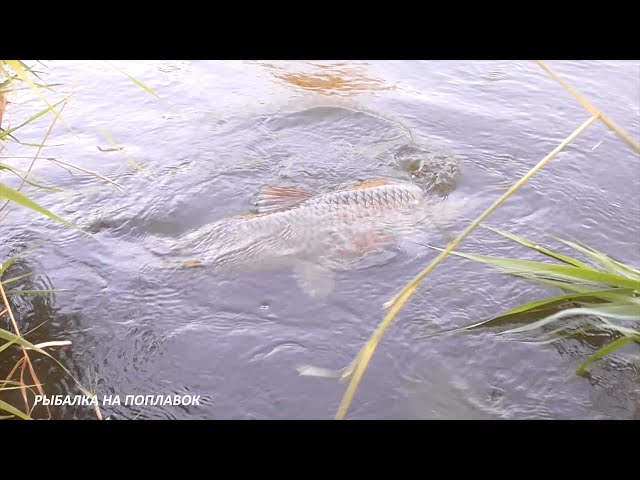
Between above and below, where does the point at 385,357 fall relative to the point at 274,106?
below

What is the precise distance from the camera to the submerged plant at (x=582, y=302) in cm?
204


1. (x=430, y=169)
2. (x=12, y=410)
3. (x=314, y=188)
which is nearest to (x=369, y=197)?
(x=314, y=188)

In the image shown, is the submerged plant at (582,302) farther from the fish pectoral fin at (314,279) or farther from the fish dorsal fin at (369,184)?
the fish dorsal fin at (369,184)

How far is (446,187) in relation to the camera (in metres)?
3.59

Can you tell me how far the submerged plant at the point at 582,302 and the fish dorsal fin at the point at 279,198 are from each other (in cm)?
124

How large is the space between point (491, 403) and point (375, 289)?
0.76 metres

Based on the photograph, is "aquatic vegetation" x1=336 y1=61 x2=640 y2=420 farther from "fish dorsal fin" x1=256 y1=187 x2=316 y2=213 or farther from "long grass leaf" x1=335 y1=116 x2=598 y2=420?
"fish dorsal fin" x1=256 y1=187 x2=316 y2=213

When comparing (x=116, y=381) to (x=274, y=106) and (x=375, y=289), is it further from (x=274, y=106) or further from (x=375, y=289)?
(x=274, y=106)

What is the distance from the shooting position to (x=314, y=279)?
9.31 feet

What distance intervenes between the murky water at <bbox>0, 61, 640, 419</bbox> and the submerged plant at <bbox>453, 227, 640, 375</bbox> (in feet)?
0.27

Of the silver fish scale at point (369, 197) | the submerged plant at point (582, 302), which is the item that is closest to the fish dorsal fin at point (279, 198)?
the silver fish scale at point (369, 197)

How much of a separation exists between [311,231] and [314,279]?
1.12ft

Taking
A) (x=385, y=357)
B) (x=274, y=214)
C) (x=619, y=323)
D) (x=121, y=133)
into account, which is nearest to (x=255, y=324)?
(x=385, y=357)

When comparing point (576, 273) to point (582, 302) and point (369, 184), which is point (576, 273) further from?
point (369, 184)
